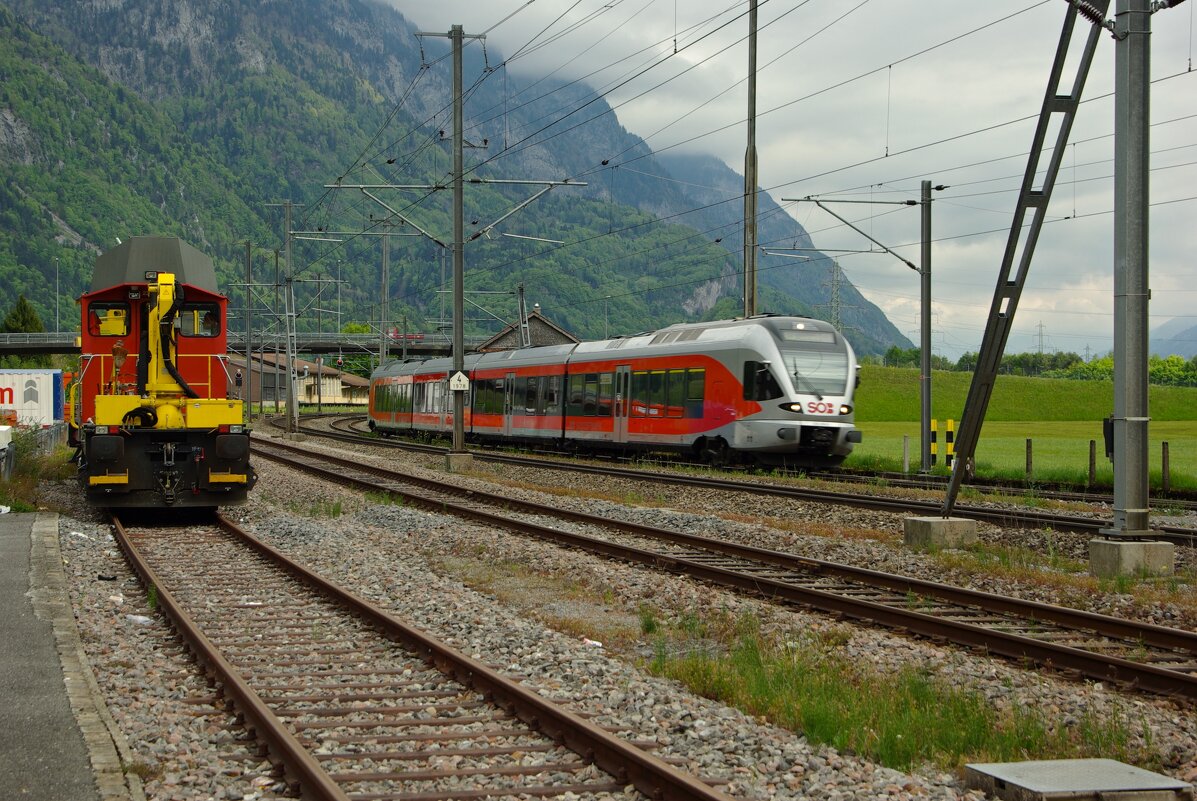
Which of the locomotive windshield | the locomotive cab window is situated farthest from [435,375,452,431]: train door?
the locomotive cab window

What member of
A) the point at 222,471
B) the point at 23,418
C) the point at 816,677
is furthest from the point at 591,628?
the point at 23,418

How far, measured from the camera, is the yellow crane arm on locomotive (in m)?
15.9

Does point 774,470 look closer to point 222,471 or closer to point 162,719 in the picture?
point 222,471

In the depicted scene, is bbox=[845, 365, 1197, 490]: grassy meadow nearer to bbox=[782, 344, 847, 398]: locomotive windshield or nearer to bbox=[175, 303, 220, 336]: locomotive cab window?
bbox=[782, 344, 847, 398]: locomotive windshield

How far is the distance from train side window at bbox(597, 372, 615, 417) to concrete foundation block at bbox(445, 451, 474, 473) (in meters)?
3.92

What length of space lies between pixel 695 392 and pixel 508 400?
39.5 ft

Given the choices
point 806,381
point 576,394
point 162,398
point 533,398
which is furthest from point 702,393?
point 162,398

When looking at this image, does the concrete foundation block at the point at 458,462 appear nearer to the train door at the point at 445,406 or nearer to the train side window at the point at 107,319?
the train side window at the point at 107,319

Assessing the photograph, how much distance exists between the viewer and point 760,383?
2455 centimetres

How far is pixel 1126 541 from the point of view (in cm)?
1191

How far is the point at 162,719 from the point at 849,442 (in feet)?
66.5

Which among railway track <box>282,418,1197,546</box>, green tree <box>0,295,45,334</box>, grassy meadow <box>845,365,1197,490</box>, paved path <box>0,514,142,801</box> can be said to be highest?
green tree <box>0,295,45,334</box>

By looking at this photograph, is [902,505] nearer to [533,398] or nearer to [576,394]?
[576,394]

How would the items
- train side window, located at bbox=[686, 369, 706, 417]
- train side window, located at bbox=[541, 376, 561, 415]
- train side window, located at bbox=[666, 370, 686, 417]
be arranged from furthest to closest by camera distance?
1. train side window, located at bbox=[541, 376, 561, 415]
2. train side window, located at bbox=[666, 370, 686, 417]
3. train side window, located at bbox=[686, 369, 706, 417]
